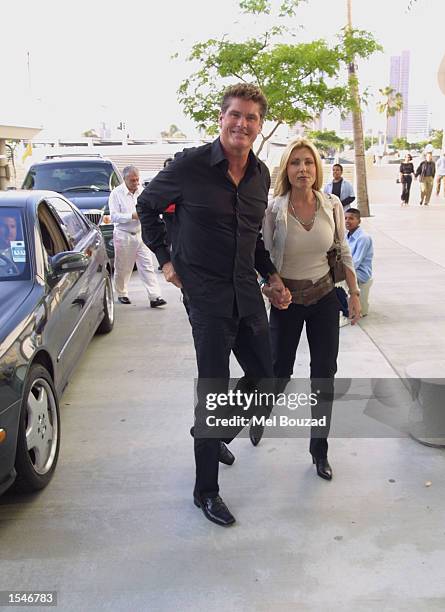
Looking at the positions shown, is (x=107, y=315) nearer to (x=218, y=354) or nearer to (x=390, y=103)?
(x=218, y=354)

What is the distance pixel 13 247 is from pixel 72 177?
6.64m

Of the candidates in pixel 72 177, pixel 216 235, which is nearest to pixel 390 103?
pixel 72 177

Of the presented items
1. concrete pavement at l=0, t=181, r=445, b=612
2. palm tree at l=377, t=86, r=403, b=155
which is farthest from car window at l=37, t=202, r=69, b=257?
palm tree at l=377, t=86, r=403, b=155

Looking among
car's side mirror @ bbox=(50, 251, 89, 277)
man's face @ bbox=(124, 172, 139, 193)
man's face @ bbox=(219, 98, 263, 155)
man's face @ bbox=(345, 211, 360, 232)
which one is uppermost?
man's face @ bbox=(219, 98, 263, 155)

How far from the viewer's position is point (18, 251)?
155 inches

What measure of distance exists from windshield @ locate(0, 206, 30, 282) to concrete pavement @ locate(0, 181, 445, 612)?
1.10 metres

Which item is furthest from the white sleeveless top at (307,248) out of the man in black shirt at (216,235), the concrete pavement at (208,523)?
the concrete pavement at (208,523)

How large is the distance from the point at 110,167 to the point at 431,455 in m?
8.17

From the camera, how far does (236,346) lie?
3133mm

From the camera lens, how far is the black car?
2938 mm

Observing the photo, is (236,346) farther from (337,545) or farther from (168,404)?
(168,404)

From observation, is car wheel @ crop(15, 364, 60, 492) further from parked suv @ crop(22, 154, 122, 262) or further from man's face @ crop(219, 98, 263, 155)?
parked suv @ crop(22, 154, 122, 262)

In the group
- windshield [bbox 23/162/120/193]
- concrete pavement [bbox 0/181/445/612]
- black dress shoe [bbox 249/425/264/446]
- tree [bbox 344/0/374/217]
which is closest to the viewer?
concrete pavement [bbox 0/181/445/612]
